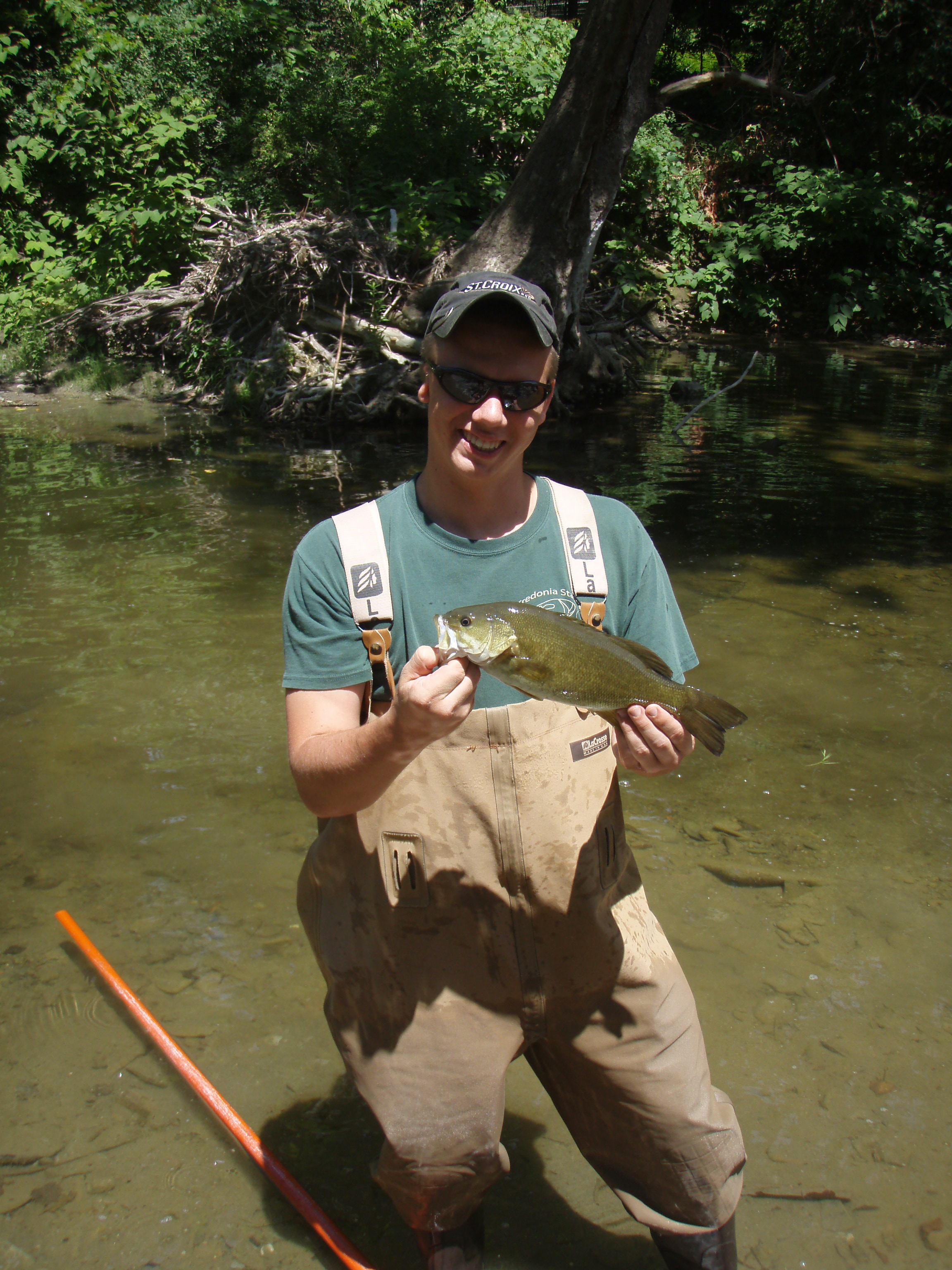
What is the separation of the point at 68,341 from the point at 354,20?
12433mm

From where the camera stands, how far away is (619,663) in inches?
83.2

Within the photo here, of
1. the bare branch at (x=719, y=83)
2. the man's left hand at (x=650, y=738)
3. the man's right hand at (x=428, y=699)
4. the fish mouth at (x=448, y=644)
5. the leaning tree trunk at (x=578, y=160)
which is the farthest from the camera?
the bare branch at (x=719, y=83)

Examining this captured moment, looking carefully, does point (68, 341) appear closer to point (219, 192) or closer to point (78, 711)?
point (219, 192)

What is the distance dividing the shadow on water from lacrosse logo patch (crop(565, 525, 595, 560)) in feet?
6.17

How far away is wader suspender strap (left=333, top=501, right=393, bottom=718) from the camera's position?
2164mm

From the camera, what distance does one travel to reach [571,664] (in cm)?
203

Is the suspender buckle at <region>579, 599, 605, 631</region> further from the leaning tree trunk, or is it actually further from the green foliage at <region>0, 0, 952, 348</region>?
the green foliage at <region>0, 0, 952, 348</region>

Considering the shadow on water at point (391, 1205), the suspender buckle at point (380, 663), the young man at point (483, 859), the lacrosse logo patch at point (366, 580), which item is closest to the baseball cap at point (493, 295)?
the young man at point (483, 859)

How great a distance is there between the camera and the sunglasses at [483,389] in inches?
86.5

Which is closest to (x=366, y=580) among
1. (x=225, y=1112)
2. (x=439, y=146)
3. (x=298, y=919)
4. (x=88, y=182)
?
(x=225, y=1112)

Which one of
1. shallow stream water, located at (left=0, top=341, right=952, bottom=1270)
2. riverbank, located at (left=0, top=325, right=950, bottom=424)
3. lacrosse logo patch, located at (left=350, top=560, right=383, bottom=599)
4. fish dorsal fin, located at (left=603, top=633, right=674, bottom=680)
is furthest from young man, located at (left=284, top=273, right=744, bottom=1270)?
riverbank, located at (left=0, top=325, right=950, bottom=424)

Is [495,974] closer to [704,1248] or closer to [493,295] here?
[704,1248]

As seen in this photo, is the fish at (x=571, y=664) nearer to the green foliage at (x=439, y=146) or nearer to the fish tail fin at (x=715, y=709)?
the fish tail fin at (x=715, y=709)

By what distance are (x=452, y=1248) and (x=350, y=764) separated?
141cm
